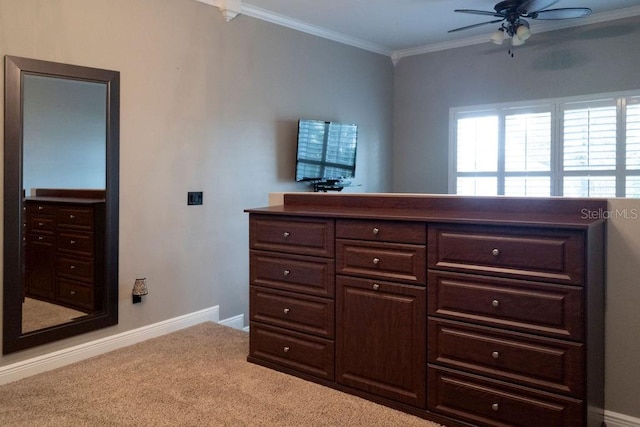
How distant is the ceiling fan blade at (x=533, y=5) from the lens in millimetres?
3426

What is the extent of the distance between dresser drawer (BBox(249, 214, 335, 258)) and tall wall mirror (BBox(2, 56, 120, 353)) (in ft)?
3.46

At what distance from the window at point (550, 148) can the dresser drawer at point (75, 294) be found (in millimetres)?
3971

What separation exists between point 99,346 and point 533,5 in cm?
381

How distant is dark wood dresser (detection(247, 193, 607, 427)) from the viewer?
6.28 feet

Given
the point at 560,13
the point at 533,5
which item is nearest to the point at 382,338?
the point at 533,5

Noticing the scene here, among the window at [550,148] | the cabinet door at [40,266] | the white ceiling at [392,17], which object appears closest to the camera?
the cabinet door at [40,266]

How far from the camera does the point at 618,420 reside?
226 cm

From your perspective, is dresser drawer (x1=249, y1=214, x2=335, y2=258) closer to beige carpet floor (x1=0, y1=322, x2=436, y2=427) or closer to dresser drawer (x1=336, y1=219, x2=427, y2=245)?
dresser drawer (x1=336, y1=219, x2=427, y2=245)

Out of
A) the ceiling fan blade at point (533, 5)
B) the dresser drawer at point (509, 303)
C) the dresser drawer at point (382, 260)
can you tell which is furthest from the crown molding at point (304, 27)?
the dresser drawer at point (509, 303)

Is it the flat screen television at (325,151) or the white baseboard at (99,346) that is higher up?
the flat screen television at (325,151)

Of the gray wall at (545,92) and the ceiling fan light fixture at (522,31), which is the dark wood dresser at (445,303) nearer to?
the gray wall at (545,92)

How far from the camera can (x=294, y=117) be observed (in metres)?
4.61

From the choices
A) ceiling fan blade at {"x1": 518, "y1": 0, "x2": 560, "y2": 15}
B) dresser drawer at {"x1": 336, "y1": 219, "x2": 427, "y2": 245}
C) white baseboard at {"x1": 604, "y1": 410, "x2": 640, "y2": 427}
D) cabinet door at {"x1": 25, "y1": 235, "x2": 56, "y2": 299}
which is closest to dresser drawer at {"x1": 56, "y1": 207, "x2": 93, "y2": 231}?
cabinet door at {"x1": 25, "y1": 235, "x2": 56, "y2": 299}

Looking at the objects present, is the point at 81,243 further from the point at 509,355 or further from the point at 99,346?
the point at 509,355
